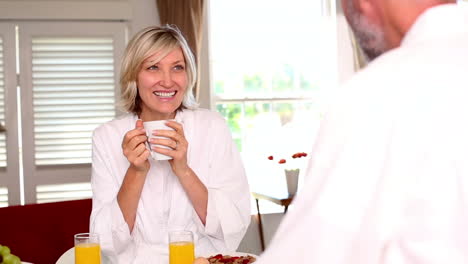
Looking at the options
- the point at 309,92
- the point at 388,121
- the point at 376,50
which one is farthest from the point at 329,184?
the point at 309,92

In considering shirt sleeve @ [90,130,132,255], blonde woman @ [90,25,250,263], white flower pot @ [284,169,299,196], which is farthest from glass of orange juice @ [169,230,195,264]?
white flower pot @ [284,169,299,196]

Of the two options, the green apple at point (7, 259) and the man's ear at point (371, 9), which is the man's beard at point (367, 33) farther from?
the green apple at point (7, 259)

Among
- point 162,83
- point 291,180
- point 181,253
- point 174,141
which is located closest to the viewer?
point 181,253

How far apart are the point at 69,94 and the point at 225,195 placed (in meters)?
2.83

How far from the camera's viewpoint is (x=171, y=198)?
231 centimetres

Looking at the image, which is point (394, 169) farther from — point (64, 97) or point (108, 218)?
point (64, 97)

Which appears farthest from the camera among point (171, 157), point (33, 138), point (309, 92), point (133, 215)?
point (309, 92)

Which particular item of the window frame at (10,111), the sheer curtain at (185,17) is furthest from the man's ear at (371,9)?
the window frame at (10,111)

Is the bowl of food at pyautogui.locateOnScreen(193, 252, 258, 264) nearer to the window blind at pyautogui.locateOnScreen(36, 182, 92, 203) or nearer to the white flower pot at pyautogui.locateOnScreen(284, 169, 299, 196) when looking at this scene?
the white flower pot at pyautogui.locateOnScreen(284, 169, 299, 196)

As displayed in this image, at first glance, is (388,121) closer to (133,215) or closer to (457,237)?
(457,237)

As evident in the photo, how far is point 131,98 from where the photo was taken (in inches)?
93.2

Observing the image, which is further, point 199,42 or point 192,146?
point 199,42

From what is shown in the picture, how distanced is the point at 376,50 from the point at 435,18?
0.29ft

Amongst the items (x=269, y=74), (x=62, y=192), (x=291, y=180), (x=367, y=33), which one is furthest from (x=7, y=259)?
(x=269, y=74)
